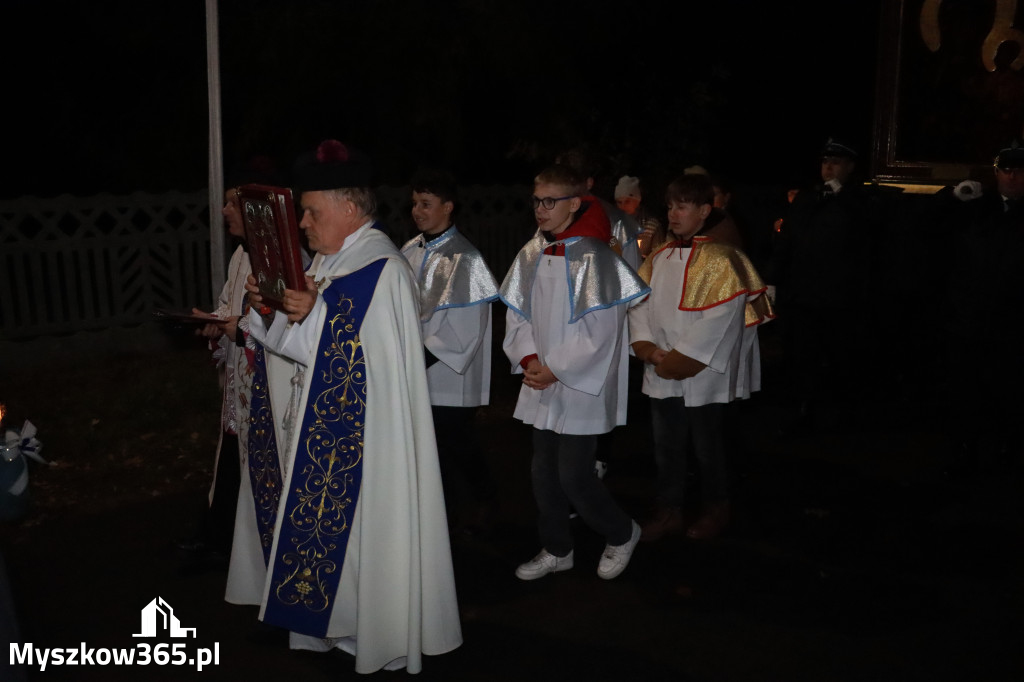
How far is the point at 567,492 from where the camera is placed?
4625 mm

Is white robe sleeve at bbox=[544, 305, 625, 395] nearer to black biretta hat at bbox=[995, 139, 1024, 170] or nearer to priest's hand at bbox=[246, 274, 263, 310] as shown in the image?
priest's hand at bbox=[246, 274, 263, 310]

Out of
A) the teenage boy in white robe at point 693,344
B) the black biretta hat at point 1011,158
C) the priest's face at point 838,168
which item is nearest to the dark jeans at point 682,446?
the teenage boy in white robe at point 693,344

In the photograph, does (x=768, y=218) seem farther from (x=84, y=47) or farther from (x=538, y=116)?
(x=84, y=47)

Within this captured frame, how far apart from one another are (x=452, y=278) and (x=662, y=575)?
5.64 ft

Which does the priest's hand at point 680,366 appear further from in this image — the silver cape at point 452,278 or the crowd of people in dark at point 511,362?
the silver cape at point 452,278

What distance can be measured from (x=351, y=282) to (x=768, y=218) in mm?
13566

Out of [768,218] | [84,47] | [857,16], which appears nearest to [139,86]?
[84,47]

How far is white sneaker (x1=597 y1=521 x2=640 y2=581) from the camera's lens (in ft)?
16.1

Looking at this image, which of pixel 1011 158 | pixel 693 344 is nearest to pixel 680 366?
pixel 693 344

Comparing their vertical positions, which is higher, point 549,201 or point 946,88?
point 946,88

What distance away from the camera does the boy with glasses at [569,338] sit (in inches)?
177

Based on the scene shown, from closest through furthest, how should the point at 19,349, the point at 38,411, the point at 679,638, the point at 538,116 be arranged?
1. the point at 679,638
2. the point at 38,411
3. the point at 19,349
4. the point at 538,116

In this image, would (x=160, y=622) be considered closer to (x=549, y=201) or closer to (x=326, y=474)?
(x=326, y=474)

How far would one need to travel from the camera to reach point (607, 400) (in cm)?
459
